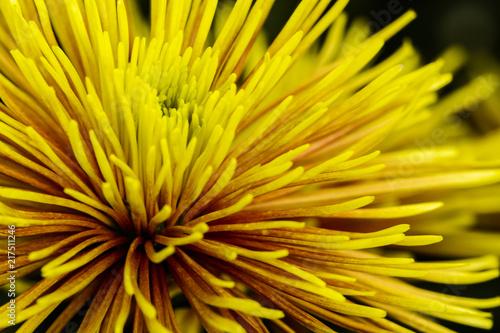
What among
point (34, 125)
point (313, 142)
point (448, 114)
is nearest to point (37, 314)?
point (34, 125)

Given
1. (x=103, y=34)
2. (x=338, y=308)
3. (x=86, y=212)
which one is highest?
(x=103, y=34)

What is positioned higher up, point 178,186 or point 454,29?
point 454,29

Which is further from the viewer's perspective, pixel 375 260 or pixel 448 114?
pixel 448 114

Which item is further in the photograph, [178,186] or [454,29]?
[454,29]

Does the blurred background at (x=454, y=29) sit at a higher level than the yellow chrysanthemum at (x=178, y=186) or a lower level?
higher

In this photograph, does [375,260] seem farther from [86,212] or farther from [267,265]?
[86,212]

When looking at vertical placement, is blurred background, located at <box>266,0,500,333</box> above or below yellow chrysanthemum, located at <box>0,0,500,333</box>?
above

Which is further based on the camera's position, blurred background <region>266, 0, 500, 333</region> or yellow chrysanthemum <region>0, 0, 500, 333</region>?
blurred background <region>266, 0, 500, 333</region>

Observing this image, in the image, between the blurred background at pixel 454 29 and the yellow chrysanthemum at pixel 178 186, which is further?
the blurred background at pixel 454 29
